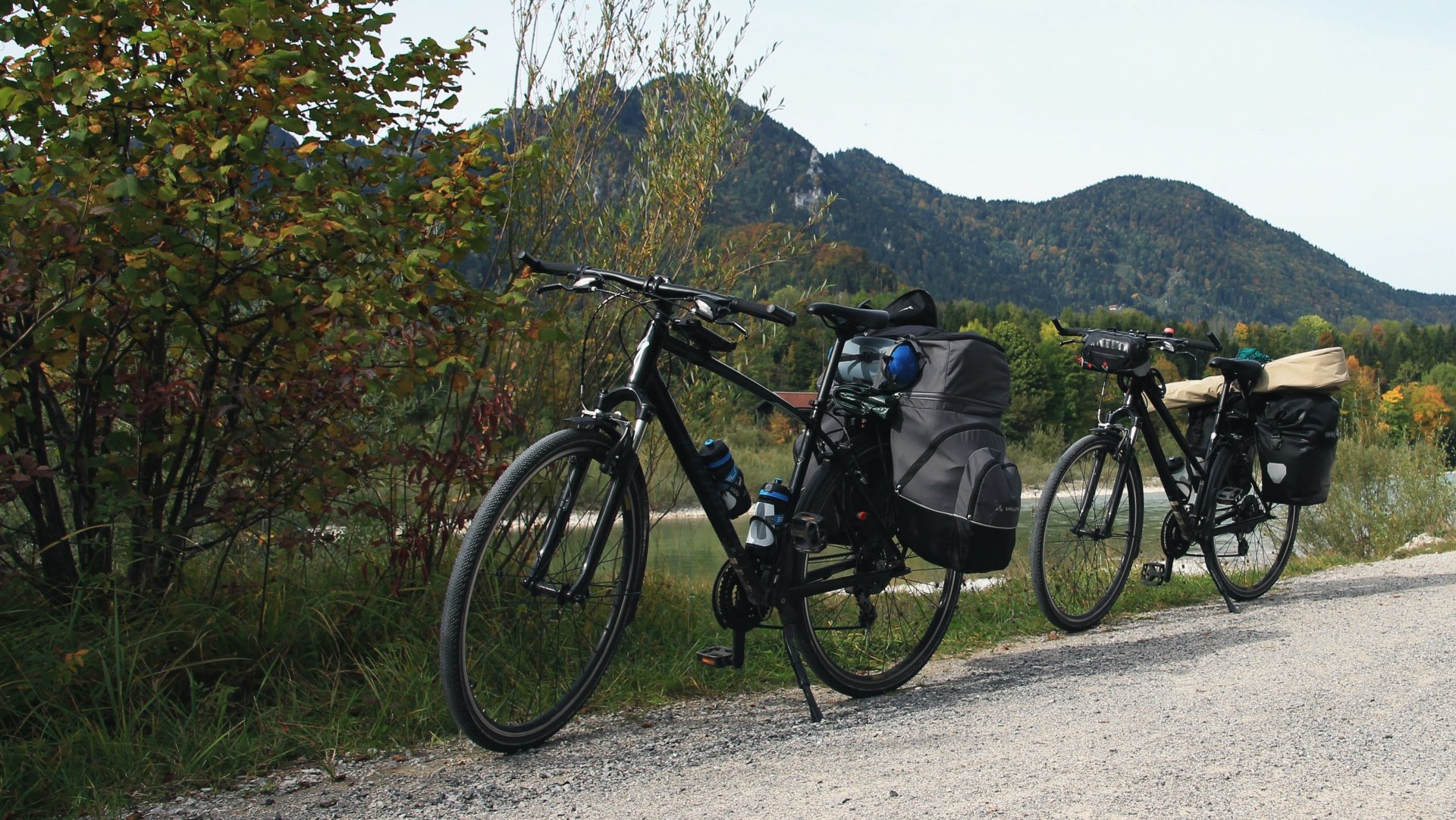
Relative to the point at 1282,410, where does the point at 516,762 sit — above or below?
below

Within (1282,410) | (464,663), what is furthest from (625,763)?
(1282,410)

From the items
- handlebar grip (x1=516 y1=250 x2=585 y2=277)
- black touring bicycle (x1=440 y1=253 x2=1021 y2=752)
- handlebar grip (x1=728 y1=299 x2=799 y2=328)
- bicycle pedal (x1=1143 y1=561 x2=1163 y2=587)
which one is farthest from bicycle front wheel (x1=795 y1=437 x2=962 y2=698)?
bicycle pedal (x1=1143 y1=561 x2=1163 y2=587)

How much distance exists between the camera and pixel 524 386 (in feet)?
18.0

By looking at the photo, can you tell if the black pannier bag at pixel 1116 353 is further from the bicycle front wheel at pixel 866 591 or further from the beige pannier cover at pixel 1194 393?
the bicycle front wheel at pixel 866 591

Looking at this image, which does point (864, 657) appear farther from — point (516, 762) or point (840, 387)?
point (516, 762)

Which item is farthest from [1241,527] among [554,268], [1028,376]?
[1028,376]

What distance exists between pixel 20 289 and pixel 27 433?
0.97 meters

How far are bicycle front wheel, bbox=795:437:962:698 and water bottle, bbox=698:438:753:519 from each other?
0.33 metres

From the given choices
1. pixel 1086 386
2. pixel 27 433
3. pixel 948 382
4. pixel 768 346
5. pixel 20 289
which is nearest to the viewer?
pixel 20 289

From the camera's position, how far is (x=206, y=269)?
12.7 feet

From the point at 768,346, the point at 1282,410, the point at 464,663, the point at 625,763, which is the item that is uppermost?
the point at 768,346

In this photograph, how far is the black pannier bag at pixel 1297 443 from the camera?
6.73 m

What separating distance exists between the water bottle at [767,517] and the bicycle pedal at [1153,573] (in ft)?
9.69

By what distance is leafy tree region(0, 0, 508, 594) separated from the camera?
12.0 ft
